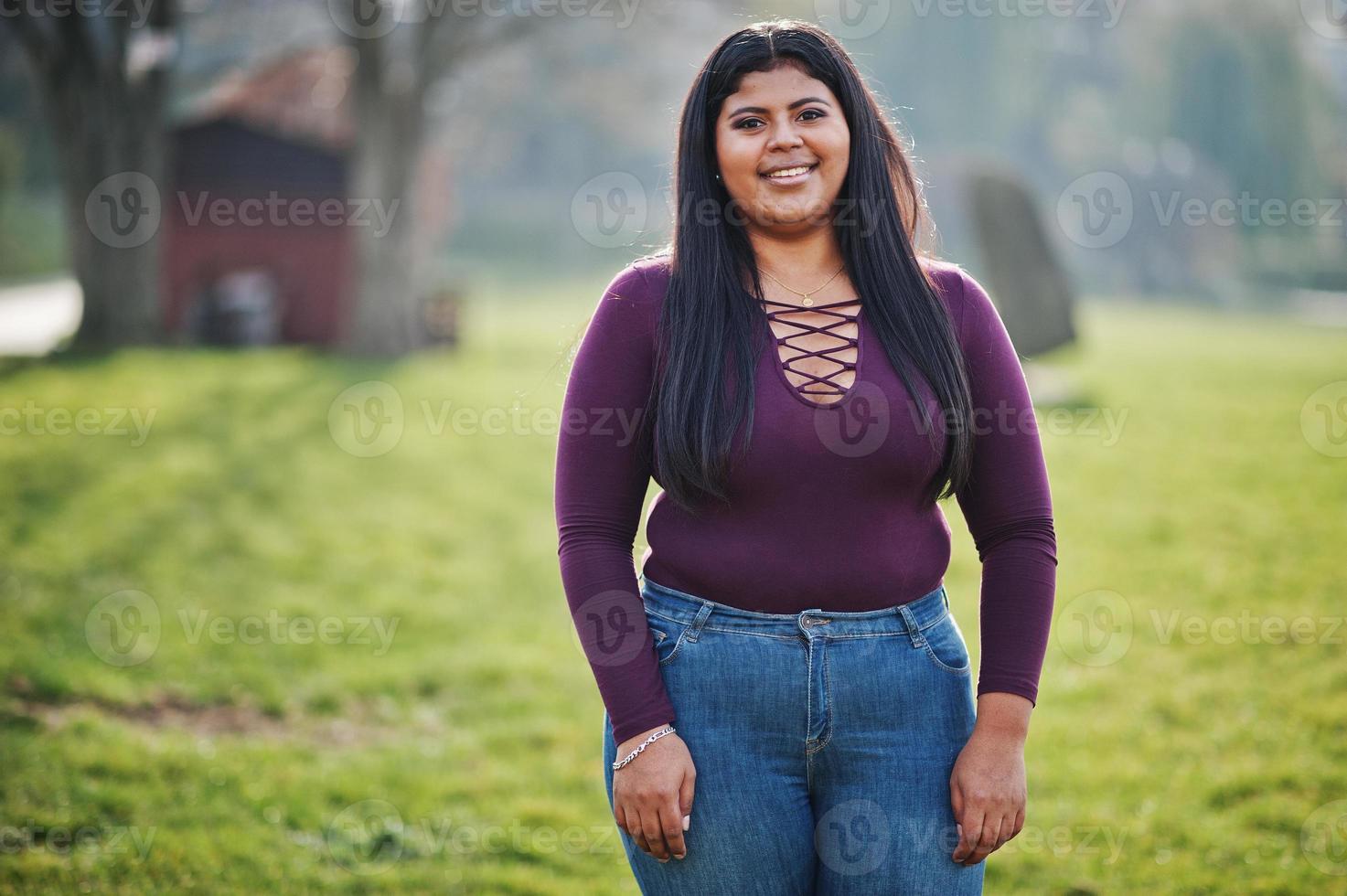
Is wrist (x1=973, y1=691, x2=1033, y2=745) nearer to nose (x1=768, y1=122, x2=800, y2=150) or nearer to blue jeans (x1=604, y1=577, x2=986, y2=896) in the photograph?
blue jeans (x1=604, y1=577, x2=986, y2=896)

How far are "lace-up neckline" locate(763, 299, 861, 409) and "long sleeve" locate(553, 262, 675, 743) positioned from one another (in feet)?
0.77

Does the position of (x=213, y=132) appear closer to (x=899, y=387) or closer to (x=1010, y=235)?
(x=1010, y=235)

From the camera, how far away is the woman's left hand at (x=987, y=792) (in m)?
1.86

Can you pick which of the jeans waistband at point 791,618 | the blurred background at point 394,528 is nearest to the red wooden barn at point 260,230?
the blurred background at point 394,528

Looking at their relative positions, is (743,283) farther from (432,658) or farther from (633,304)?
(432,658)

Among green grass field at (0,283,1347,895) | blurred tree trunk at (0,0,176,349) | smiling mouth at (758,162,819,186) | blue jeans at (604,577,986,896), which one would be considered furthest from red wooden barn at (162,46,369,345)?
blue jeans at (604,577,986,896)

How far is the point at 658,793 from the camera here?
5.98 feet

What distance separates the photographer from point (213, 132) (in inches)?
663

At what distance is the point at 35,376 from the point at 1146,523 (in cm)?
970

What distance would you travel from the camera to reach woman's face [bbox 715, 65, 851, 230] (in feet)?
6.61

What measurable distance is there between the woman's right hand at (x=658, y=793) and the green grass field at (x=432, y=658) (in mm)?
824

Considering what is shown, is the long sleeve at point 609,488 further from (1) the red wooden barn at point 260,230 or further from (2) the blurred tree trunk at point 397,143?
(1) the red wooden barn at point 260,230

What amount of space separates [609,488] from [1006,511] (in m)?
0.72

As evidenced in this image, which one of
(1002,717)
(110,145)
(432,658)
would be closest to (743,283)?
(1002,717)
